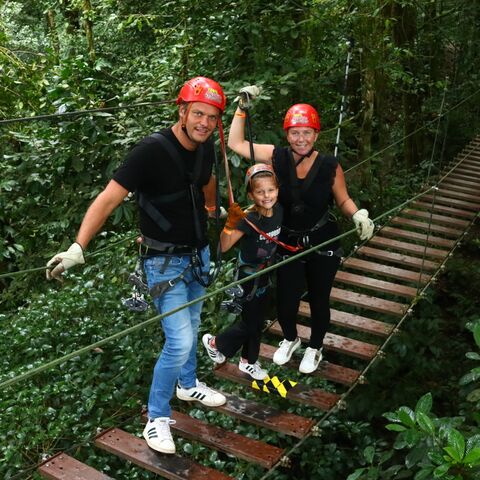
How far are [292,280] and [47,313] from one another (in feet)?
7.37

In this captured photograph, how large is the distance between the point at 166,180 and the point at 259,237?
1.99ft

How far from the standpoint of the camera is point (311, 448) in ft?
11.7

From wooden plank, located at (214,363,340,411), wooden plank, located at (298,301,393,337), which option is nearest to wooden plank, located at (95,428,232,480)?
wooden plank, located at (214,363,340,411)

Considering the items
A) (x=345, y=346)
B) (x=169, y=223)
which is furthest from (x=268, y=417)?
(x=169, y=223)

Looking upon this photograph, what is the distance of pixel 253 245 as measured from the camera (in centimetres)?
264

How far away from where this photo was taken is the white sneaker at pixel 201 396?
2811 millimetres

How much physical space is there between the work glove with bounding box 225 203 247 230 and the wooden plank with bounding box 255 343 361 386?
3.20 ft

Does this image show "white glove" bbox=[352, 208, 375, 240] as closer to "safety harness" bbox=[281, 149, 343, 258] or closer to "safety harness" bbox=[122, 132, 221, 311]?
"safety harness" bbox=[281, 149, 343, 258]

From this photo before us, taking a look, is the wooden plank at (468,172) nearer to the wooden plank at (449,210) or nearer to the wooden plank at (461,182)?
the wooden plank at (461,182)

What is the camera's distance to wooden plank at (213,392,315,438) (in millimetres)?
2707

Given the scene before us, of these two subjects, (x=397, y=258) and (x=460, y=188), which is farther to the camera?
(x=460, y=188)

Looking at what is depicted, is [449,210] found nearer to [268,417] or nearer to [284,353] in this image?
[284,353]

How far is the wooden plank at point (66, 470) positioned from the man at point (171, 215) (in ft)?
0.89

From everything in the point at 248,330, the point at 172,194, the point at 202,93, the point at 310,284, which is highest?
the point at 202,93
